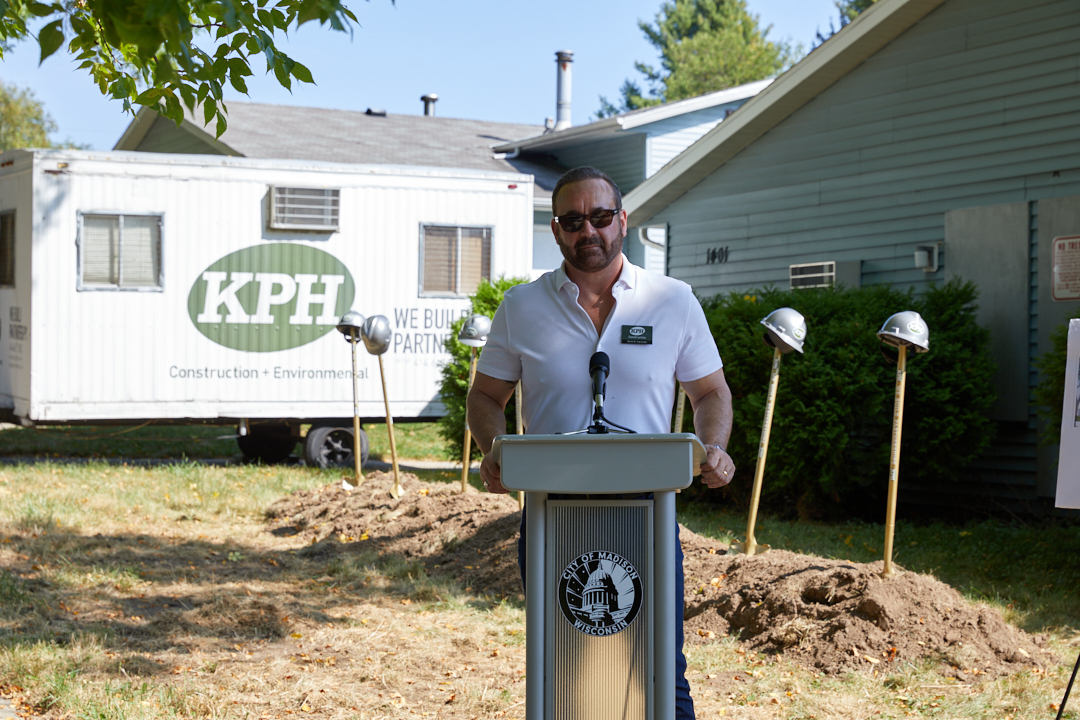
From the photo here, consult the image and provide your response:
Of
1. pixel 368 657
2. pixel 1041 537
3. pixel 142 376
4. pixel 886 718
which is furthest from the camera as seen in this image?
pixel 142 376

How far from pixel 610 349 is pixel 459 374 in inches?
337

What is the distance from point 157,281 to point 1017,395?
332 inches

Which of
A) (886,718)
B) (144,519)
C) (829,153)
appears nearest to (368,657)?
(886,718)

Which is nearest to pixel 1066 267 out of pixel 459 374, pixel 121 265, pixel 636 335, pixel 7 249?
pixel 459 374

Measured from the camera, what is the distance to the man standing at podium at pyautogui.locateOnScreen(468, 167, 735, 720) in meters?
2.85

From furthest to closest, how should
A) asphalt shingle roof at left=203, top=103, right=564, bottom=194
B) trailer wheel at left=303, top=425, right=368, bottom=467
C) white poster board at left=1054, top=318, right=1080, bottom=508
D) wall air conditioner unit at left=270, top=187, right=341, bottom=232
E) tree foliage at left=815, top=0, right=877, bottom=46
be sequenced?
tree foliage at left=815, top=0, right=877, bottom=46, asphalt shingle roof at left=203, top=103, right=564, bottom=194, trailer wheel at left=303, top=425, right=368, bottom=467, wall air conditioner unit at left=270, top=187, right=341, bottom=232, white poster board at left=1054, top=318, right=1080, bottom=508

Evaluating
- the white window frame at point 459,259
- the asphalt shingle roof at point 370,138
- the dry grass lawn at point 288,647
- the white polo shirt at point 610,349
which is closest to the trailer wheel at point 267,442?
the white window frame at point 459,259

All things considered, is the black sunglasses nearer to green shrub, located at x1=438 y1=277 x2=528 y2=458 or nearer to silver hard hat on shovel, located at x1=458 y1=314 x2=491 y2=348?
silver hard hat on shovel, located at x1=458 y1=314 x2=491 y2=348

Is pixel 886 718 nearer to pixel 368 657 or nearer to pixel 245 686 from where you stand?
pixel 368 657

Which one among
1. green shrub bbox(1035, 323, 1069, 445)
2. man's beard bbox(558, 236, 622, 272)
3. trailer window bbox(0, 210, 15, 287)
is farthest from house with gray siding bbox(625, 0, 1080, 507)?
trailer window bbox(0, 210, 15, 287)

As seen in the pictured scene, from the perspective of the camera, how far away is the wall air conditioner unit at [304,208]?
11.5 metres

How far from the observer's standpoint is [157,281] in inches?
439

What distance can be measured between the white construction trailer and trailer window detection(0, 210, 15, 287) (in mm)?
33

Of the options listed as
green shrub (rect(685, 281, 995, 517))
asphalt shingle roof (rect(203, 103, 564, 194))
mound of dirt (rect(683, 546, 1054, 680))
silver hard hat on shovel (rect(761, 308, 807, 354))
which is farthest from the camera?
asphalt shingle roof (rect(203, 103, 564, 194))
